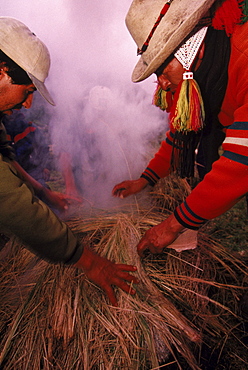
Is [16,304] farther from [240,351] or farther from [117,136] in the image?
[117,136]

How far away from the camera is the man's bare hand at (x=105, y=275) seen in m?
1.25

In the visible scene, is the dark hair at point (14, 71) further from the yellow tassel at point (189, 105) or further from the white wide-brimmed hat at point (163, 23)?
the yellow tassel at point (189, 105)

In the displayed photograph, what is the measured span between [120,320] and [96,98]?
2.71 m

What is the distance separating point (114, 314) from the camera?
4.10 ft

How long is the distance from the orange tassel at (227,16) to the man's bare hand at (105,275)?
147cm

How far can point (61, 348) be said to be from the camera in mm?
1196

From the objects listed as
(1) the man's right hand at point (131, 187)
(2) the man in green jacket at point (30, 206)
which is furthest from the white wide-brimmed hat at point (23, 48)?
(1) the man's right hand at point (131, 187)

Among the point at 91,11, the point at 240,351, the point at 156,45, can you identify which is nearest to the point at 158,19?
the point at 156,45

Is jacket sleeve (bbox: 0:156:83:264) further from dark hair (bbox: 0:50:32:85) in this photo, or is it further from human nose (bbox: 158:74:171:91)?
human nose (bbox: 158:74:171:91)

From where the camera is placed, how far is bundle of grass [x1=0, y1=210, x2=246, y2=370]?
3.81 ft

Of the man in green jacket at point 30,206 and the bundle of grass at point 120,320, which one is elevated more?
the man in green jacket at point 30,206

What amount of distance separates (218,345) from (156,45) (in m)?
1.76

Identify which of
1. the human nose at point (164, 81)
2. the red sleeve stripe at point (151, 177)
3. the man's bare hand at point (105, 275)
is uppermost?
the human nose at point (164, 81)

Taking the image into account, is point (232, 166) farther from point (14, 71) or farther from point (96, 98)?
point (96, 98)
